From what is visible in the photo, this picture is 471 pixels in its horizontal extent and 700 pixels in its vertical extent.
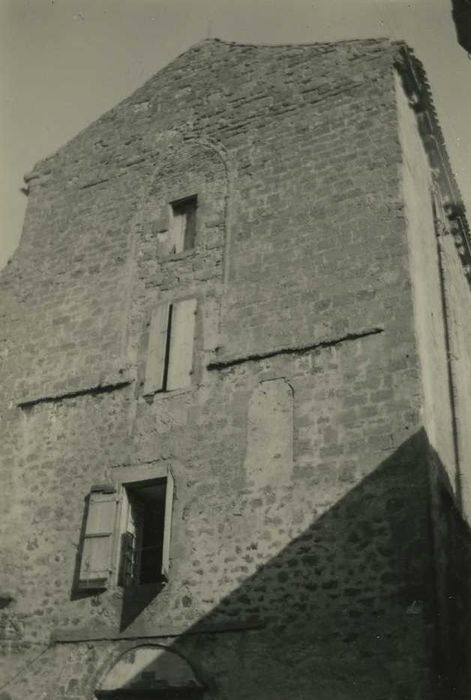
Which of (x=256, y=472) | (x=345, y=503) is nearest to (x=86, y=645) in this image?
(x=256, y=472)

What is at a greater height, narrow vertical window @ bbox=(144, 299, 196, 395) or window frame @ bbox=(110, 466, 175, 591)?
narrow vertical window @ bbox=(144, 299, 196, 395)

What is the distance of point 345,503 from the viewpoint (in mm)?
7504

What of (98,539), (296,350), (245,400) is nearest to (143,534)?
(98,539)

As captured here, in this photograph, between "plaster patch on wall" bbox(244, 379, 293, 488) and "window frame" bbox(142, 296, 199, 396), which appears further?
"window frame" bbox(142, 296, 199, 396)

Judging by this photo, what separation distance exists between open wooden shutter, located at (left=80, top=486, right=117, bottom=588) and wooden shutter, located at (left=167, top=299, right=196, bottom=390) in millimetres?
1503

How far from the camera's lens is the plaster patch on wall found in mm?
7984

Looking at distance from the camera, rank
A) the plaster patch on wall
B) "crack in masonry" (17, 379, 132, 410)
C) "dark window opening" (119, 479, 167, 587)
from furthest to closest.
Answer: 1. "crack in masonry" (17, 379, 132, 410)
2. "dark window opening" (119, 479, 167, 587)
3. the plaster patch on wall

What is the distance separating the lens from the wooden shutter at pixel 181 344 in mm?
9109

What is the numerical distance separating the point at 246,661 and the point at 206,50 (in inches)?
354

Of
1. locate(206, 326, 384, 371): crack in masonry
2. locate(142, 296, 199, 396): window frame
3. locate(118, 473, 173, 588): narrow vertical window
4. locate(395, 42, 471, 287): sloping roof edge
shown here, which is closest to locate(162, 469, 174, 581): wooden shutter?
locate(118, 473, 173, 588): narrow vertical window

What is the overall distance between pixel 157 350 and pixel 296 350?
191cm

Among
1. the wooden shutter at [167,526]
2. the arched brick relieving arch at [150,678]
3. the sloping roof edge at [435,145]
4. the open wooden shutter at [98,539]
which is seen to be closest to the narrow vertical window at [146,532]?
the wooden shutter at [167,526]

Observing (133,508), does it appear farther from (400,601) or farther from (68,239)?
(68,239)

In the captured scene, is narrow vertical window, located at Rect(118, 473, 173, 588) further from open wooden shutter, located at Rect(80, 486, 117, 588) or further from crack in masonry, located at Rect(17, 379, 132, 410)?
crack in masonry, located at Rect(17, 379, 132, 410)
